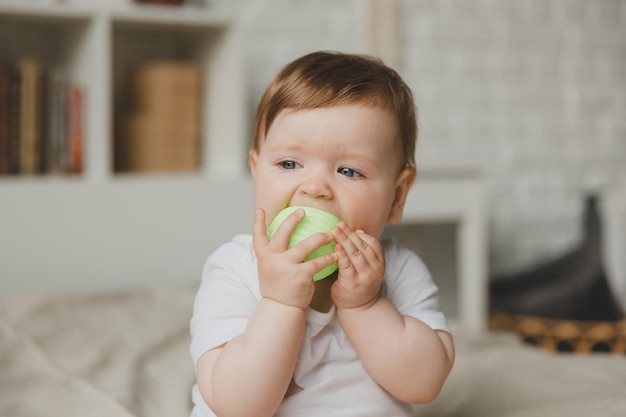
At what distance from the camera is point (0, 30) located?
2.17m

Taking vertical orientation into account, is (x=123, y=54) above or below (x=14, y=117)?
above

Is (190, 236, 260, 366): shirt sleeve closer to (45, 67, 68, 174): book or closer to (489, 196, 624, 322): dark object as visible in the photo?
(45, 67, 68, 174): book

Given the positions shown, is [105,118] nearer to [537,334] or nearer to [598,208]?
[537,334]

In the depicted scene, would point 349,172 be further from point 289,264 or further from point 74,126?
point 74,126

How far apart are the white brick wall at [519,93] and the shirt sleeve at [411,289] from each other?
64.4 inches

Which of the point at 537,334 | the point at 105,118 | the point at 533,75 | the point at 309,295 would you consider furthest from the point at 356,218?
the point at 533,75

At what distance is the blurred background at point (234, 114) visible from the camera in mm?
1922

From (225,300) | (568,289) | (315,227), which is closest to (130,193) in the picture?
(225,300)

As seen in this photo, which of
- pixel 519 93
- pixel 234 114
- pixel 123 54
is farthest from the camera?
pixel 519 93

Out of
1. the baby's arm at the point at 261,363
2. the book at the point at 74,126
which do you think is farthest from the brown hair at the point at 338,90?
the book at the point at 74,126

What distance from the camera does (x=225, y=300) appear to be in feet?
2.94

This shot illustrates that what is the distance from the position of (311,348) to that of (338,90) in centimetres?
30

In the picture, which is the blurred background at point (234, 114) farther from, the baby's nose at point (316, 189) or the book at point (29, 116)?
the baby's nose at point (316, 189)

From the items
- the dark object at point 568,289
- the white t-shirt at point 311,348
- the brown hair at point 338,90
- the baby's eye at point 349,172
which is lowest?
the dark object at point 568,289
